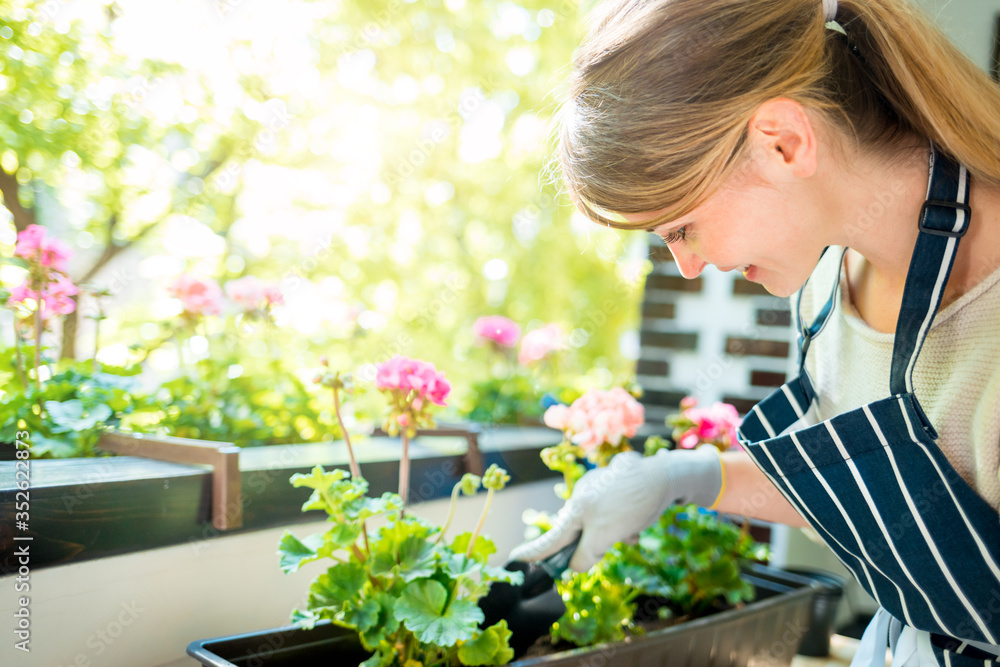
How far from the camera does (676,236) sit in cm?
73

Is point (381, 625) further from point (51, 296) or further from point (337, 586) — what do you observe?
point (51, 296)

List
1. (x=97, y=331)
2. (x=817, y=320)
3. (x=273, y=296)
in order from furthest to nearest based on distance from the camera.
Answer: (x=273, y=296), (x=97, y=331), (x=817, y=320)

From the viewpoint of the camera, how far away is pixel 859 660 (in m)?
0.81

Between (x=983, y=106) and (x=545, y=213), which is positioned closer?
(x=983, y=106)

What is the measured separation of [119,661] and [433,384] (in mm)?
456

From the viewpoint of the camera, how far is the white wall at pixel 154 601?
70cm

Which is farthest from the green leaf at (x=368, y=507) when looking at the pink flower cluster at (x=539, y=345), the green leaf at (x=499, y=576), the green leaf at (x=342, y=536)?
the pink flower cluster at (x=539, y=345)

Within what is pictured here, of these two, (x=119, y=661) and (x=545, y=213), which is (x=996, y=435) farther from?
(x=545, y=213)

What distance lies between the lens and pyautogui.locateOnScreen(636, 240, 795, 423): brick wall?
1.58m

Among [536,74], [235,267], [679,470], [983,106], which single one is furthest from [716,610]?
[536,74]

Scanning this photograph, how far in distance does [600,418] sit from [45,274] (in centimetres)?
78

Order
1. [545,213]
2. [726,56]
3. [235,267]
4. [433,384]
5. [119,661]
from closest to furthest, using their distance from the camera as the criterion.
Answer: [726,56] < [119,661] < [433,384] < [235,267] < [545,213]

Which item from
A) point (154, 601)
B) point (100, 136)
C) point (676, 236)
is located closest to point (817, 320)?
point (676, 236)

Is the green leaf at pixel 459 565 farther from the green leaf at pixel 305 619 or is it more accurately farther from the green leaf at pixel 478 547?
the green leaf at pixel 305 619
